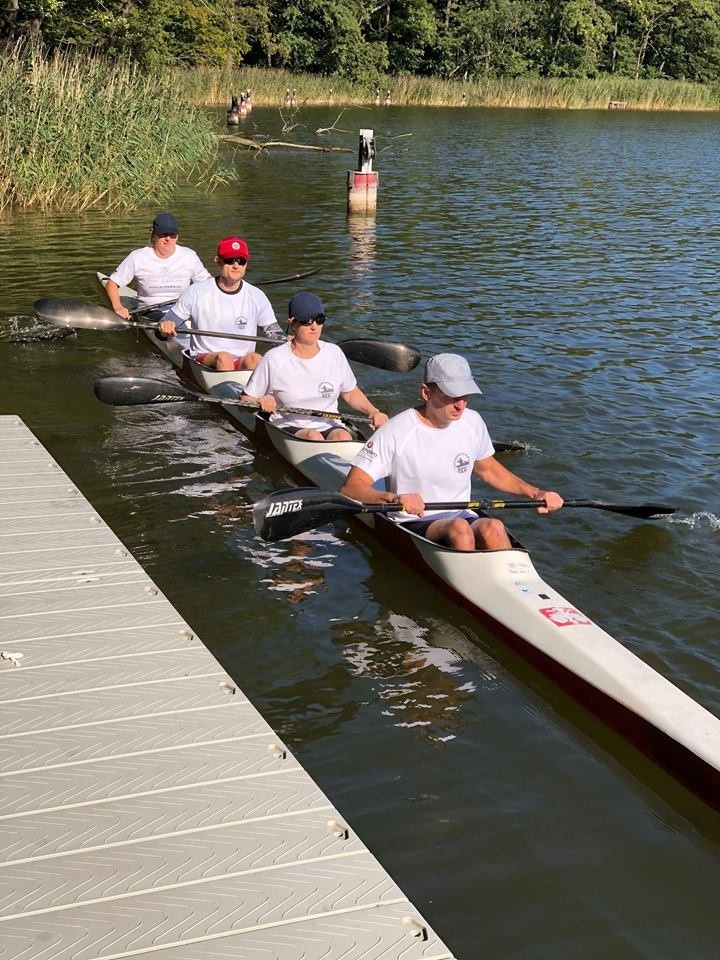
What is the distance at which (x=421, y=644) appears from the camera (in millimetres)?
7125

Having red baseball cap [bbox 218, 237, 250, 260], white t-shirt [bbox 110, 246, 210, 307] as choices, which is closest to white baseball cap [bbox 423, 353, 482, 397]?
red baseball cap [bbox 218, 237, 250, 260]

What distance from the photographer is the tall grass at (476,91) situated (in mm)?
50159

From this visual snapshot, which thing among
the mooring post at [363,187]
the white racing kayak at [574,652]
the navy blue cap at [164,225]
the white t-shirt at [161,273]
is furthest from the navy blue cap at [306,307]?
the mooring post at [363,187]

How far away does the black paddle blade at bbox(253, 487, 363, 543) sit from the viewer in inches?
293

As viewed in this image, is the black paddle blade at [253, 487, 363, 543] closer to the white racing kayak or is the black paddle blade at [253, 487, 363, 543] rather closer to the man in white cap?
the man in white cap

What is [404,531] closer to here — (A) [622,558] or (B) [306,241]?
(A) [622,558]

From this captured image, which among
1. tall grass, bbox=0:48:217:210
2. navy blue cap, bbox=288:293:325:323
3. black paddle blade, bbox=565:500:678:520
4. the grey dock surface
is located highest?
tall grass, bbox=0:48:217:210

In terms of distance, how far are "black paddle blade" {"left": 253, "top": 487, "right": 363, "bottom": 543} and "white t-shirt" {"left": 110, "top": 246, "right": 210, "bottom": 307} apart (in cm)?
655

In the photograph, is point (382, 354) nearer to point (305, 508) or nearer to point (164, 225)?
point (164, 225)

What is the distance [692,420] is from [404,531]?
5113 millimetres

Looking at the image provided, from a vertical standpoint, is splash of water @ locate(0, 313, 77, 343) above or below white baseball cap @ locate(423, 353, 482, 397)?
below

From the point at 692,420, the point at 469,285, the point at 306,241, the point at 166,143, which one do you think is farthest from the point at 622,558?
the point at 166,143

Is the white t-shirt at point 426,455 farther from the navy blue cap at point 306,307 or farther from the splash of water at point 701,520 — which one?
the splash of water at point 701,520

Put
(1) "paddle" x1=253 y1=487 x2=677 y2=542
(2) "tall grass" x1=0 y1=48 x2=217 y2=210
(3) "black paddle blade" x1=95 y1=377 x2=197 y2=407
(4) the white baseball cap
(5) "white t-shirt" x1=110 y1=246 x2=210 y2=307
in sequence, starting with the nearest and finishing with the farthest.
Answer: (4) the white baseball cap, (1) "paddle" x1=253 y1=487 x2=677 y2=542, (3) "black paddle blade" x1=95 y1=377 x2=197 y2=407, (5) "white t-shirt" x1=110 y1=246 x2=210 y2=307, (2) "tall grass" x1=0 y1=48 x2=217 y2=210
